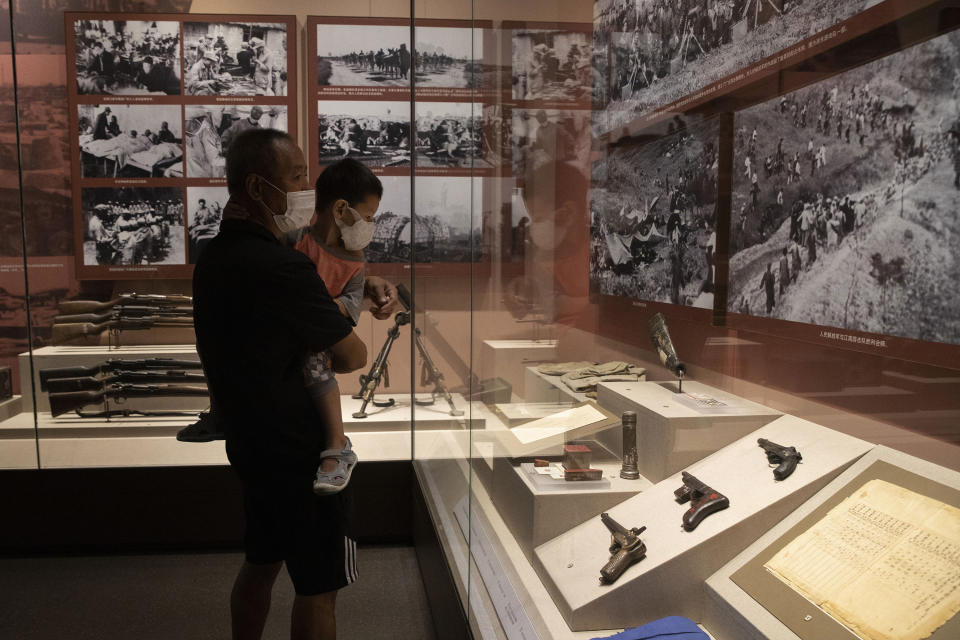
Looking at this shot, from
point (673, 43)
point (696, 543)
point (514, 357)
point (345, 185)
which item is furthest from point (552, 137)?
point (696, 543)

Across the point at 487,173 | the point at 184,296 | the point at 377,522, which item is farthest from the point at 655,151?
the point at 184,296

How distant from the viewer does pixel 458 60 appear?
3.08 metres

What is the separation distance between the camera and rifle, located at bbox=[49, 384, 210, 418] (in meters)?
3.68

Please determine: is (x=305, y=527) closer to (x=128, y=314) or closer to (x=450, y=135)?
(x=450, y=135)

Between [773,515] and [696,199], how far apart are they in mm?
1032

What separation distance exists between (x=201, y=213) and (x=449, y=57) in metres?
1.72

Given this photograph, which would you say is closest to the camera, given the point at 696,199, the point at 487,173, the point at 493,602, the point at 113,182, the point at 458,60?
the point at 493,602

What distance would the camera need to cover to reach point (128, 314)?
12.6ft

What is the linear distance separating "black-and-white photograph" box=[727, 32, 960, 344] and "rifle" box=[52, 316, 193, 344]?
3206mm

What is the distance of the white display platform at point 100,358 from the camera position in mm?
3686

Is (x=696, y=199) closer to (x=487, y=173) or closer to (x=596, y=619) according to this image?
(x=487, y=173)

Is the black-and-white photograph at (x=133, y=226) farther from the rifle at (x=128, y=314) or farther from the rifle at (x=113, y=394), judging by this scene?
the rifle at (x=113, y=394)

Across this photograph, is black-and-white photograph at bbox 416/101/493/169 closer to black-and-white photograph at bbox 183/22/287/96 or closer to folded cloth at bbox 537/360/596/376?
folded cloth at bbox 537/360/596/376

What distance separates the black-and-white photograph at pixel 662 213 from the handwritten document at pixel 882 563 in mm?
1068
